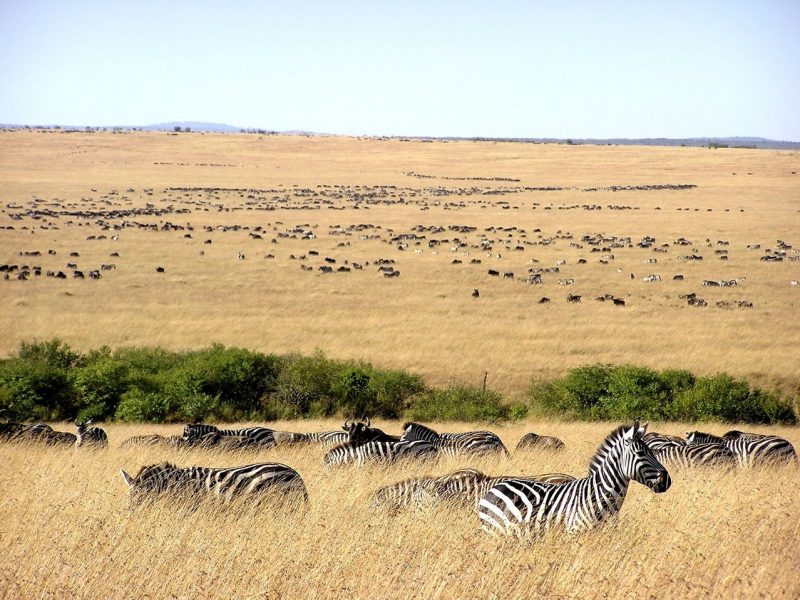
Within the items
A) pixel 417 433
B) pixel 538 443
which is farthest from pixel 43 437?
pixel 538 443

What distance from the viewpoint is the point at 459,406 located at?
70.1 ft

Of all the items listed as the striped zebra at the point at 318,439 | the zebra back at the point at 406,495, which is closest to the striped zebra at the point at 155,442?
the striped zebra at the point at 318,439

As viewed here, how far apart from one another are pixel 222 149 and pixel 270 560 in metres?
167

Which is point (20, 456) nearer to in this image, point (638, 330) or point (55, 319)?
point (55, 319)

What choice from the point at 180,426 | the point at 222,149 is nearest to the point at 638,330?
the point at 180,426

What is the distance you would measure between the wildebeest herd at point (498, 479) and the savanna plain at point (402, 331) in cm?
23

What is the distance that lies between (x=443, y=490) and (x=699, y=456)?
5.13 metres

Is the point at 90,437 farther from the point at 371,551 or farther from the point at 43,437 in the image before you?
the point at 371,551

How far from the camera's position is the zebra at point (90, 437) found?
48.8 ft

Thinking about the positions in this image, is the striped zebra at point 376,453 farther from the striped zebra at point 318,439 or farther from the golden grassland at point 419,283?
the golden grassland at point 419,283

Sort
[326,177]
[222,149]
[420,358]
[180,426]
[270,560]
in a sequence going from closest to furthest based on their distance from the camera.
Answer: [270,560]
[180,426]
[420,358]
[326,177]
[222,149]

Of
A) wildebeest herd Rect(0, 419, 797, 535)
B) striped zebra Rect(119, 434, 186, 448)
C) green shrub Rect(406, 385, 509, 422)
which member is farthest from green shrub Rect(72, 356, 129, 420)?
wildebeest herd Rect(0, 419, 797, 535)

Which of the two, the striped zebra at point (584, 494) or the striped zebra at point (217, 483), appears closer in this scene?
the striped zebra at point (584, 494)

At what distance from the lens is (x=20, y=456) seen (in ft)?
43.0
